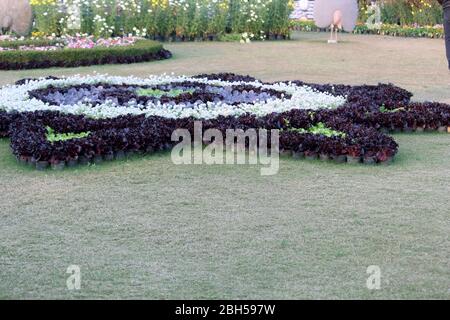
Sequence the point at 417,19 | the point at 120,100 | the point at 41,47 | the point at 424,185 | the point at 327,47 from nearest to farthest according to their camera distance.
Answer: the point at 424,185
the point at 120,100
the point at 41,47
the point at 327,47
the point at 417,19

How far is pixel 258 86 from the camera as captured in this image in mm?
8336

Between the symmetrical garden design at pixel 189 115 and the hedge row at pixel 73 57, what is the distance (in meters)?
3.44

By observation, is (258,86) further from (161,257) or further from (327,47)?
(327,47)

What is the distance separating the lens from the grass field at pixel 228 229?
139 inches

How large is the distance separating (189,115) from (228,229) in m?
2.51

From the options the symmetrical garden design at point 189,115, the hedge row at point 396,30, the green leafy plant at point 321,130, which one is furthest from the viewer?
the hedge row at point 396,30

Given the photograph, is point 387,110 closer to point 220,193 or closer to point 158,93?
point 158,93

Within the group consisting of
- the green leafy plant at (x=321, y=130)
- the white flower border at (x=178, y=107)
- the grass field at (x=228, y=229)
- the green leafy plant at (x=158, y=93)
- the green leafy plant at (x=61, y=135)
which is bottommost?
the grass field at (x=228, y=229)

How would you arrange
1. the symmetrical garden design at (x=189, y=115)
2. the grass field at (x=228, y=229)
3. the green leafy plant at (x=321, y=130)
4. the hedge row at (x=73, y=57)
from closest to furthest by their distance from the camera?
the grass field at (x=228, y=229), the symmetrical garden design at (x=189, y=115), the green leafy plant at (x=321, y=130), the hedge row at (x=73, y=57)

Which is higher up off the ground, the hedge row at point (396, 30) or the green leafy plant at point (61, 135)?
the green leafy plant at point (61, 135)

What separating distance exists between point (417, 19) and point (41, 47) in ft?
37.5

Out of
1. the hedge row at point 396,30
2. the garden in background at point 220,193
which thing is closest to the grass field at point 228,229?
the garden in background at point 220,193

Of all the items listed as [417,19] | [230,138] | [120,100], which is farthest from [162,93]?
[417,19]

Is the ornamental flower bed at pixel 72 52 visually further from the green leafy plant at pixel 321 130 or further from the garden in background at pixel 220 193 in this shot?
the green leafy plant at pixel 321 130
